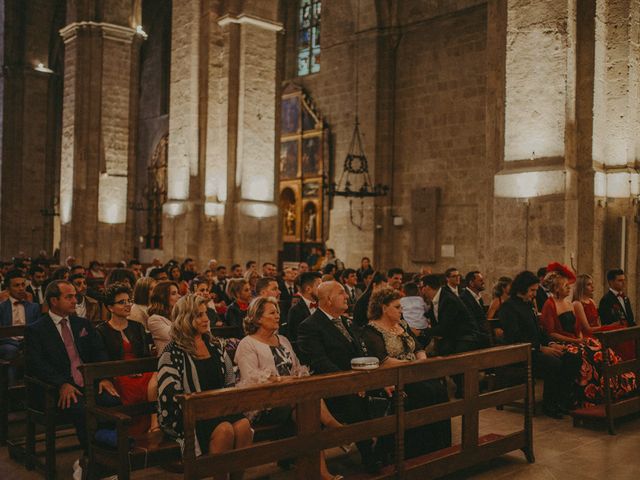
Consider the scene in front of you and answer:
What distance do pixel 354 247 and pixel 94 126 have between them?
803 centimetres

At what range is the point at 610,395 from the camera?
21.0 ft

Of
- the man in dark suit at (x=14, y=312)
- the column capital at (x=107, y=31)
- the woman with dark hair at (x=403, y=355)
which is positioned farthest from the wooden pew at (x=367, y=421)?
the column capital at (x=107, y=31)

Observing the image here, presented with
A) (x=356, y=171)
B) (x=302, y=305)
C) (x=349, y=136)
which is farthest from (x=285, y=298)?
(x=349, y=136)

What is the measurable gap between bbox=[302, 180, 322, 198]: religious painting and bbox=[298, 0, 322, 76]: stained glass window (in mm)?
3828

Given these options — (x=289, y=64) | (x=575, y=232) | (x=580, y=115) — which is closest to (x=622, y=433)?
(x=575, y=232)

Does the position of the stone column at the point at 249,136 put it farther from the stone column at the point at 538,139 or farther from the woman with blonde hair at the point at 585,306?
the woman with blonde hair at the point at 585,306

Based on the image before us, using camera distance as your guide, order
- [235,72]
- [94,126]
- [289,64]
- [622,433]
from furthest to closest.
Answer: [289,64] → [94,126] → [235,72] → [622,433]

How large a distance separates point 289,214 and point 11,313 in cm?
1425

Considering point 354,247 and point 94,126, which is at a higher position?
point 94,126

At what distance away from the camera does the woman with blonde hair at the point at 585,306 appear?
720 centimetres

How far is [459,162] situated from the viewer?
57.7 ft

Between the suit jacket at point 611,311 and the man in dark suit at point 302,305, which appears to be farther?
the suit jacket at point 611,311

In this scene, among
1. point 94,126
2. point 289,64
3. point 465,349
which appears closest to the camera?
point 465,349

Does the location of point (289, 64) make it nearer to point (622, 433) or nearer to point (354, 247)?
point (354, 247)
